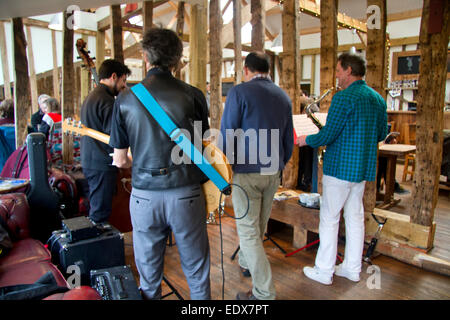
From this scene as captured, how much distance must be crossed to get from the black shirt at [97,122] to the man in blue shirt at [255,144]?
1174 mm

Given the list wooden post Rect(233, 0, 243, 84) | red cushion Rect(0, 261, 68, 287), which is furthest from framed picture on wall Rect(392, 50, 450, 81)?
red cushion Rect(0, 261, 68, 287)

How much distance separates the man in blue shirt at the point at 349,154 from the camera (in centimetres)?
243

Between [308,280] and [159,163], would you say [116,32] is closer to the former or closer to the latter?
[159,163]

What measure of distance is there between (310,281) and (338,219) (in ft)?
1.89

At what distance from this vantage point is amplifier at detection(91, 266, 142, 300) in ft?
5.67

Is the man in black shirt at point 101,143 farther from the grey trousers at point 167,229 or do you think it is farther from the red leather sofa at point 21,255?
the grey trousers at point 167,229

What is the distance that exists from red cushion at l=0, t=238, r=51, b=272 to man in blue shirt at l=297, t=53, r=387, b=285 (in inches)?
82.7

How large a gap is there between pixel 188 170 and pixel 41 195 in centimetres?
193

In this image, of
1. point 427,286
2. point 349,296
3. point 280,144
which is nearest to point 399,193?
point 427,286

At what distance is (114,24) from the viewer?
4.31 meters

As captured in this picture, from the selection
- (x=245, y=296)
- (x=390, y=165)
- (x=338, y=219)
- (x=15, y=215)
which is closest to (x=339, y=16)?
(x=390, y=165)

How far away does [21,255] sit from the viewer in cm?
228

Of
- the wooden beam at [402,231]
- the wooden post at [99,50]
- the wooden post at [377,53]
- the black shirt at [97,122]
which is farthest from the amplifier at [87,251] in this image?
the wooden post at [99,50]

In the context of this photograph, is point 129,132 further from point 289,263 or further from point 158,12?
point 158,12
